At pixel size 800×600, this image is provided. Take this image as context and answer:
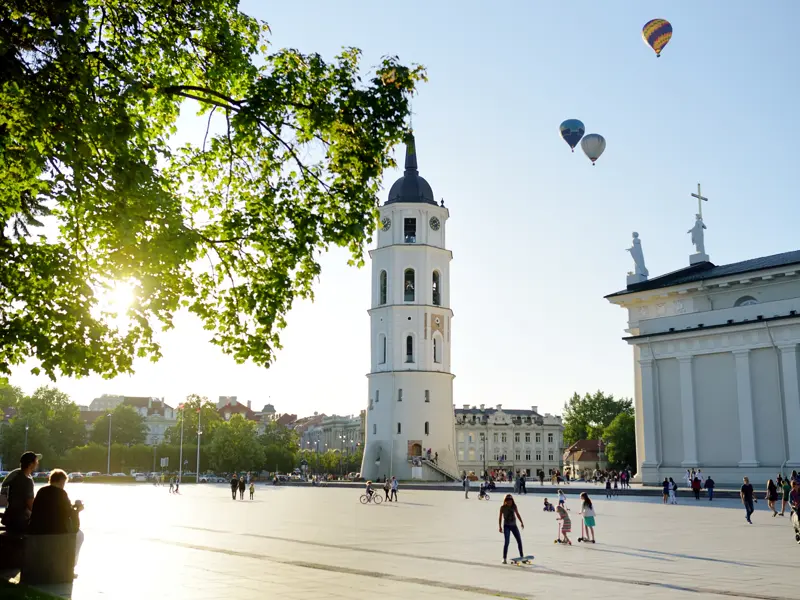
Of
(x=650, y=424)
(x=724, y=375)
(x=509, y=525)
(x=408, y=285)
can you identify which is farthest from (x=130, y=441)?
(x=509, y=525)

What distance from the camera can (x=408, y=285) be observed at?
307 feet

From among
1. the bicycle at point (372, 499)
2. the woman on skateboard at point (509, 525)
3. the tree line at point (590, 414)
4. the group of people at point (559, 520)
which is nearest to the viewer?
the woman on skateboard at point (509, 525)

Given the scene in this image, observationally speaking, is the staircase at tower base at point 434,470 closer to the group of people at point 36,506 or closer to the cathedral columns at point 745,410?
the cathedral columns at point 745,410

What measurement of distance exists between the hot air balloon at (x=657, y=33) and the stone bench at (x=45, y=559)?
53947 millimetres

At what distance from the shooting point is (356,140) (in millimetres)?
14094

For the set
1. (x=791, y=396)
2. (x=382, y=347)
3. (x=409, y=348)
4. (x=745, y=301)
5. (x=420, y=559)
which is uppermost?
(x=382, y=347)

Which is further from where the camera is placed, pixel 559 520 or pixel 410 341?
pixel 410 341

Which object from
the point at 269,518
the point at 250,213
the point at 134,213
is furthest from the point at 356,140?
the point at 269,518

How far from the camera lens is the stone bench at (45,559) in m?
11.5

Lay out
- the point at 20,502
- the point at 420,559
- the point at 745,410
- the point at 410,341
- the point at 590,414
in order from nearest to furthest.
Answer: the point at 20,502 < the point at 420,559 < the point at 745,410 < the point at 410,341 < the point at 590,414

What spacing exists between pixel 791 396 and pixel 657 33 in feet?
83.1

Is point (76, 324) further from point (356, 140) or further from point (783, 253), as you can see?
point (783, 253)

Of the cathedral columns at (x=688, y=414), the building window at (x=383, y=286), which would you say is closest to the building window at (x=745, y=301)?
the cathedral columns at (x=688, y=414)

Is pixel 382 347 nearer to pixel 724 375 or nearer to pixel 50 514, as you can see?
pixel 724 375
